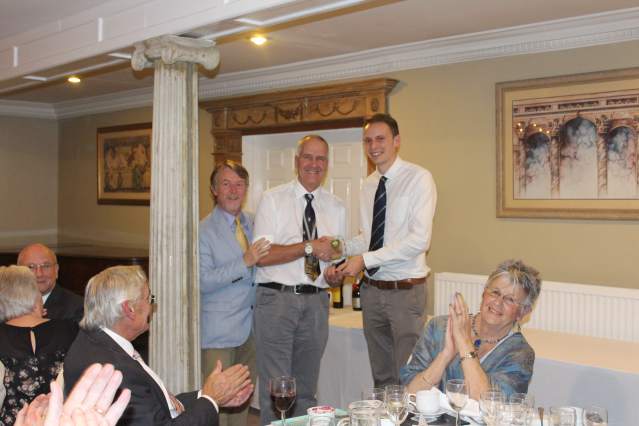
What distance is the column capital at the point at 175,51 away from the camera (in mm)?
3902

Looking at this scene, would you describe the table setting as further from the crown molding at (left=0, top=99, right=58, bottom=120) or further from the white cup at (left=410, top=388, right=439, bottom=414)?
the crown molding at (left=0, top=99, right=58, bottom=120)

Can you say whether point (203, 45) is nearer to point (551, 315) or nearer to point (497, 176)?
point (497, 176)

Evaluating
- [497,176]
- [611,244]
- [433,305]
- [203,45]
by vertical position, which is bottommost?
[433,305]

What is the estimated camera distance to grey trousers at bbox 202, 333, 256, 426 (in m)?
3.88

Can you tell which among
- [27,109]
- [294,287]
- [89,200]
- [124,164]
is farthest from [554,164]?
[27,109]

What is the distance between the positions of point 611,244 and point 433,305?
1.40 metres

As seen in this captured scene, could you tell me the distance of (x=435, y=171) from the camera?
18.0 feet

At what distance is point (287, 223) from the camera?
3992 mm

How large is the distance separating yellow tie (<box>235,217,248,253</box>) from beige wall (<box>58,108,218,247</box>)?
4.30 metres

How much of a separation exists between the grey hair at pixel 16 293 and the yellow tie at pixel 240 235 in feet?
3.77

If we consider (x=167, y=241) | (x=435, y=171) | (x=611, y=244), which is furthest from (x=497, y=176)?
(x=167, y=241)

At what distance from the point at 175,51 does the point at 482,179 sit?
8.02ft

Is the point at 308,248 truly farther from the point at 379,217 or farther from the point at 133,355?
the point at 133,355

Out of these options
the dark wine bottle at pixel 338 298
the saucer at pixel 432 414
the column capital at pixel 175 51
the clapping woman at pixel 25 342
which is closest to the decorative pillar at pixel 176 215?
the column capital at pixel 175 51
